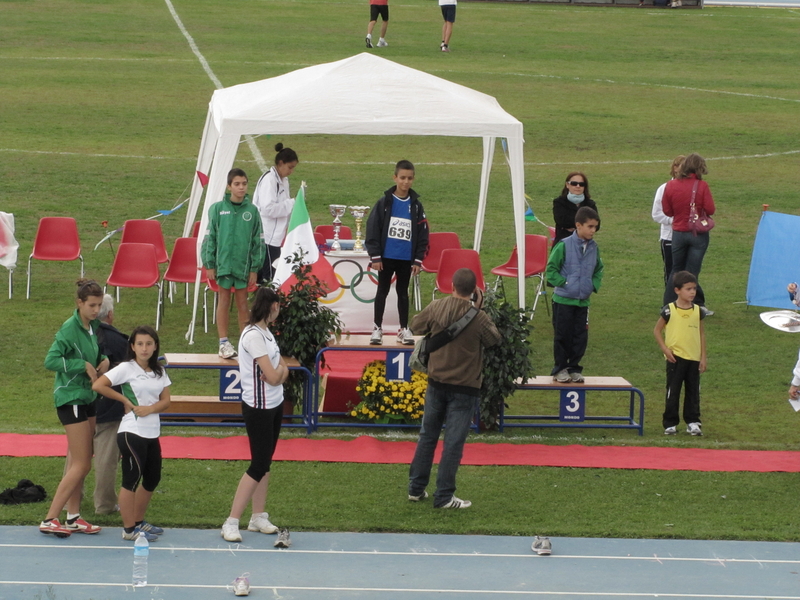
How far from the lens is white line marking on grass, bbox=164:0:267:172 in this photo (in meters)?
24.0


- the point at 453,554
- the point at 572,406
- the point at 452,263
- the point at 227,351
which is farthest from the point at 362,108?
the point at 453,554

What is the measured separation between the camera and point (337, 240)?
14.7m

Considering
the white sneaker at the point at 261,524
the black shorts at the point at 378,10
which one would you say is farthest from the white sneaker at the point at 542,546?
the black shorts at the point at 378,10

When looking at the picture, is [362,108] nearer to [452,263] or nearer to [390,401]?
[452,263]

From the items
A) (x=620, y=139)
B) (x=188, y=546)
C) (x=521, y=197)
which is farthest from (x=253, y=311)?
(x=620, y=139)

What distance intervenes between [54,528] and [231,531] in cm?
116

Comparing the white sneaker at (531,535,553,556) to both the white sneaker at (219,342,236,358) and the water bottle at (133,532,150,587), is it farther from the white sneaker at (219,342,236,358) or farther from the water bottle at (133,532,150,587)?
the white sneaker at (219,342,236,358)

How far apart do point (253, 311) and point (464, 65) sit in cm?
2712

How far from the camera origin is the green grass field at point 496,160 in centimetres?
949

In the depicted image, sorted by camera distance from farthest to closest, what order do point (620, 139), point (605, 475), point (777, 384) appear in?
1. point (620, 139)
2. point (777, 384)
3. point (605, 475)

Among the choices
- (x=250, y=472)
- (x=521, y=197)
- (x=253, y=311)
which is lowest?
(x=250, y=472)

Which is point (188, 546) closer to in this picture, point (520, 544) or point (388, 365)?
point (520, 544)

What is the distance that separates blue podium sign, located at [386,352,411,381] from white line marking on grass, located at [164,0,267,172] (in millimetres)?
12671

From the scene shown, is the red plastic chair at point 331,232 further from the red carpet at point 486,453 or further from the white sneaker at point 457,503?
the white sneaker at point 457,503
